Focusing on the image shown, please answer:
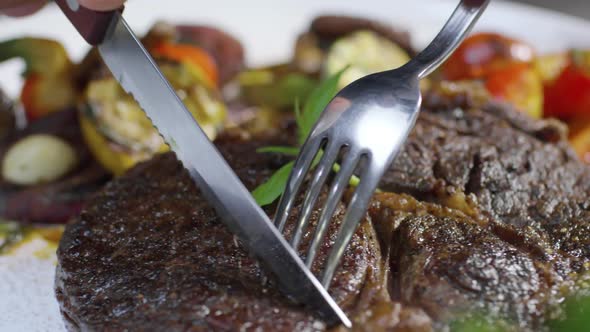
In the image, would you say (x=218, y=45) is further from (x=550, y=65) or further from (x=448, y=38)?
(x=448, y=38)

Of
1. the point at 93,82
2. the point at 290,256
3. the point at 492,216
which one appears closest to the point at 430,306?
the point at 290,256

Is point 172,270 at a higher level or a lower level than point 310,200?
lower

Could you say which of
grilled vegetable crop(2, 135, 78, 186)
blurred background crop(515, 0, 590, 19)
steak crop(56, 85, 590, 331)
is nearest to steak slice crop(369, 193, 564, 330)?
steak crop(56, 85, 590, 331)

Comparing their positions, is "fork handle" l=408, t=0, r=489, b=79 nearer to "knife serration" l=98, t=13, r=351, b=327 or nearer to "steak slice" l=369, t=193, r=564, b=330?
"steak slice" l=369, t=193, r=564, b=330

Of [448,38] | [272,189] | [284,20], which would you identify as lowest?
[284,20]

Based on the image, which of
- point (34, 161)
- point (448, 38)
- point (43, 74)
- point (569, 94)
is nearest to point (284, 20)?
point (43, 74)

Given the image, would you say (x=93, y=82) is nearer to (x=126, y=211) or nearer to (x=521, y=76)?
(x=126, y=211)

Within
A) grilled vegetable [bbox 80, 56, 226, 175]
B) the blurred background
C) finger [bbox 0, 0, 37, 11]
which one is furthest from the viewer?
the blurred background
